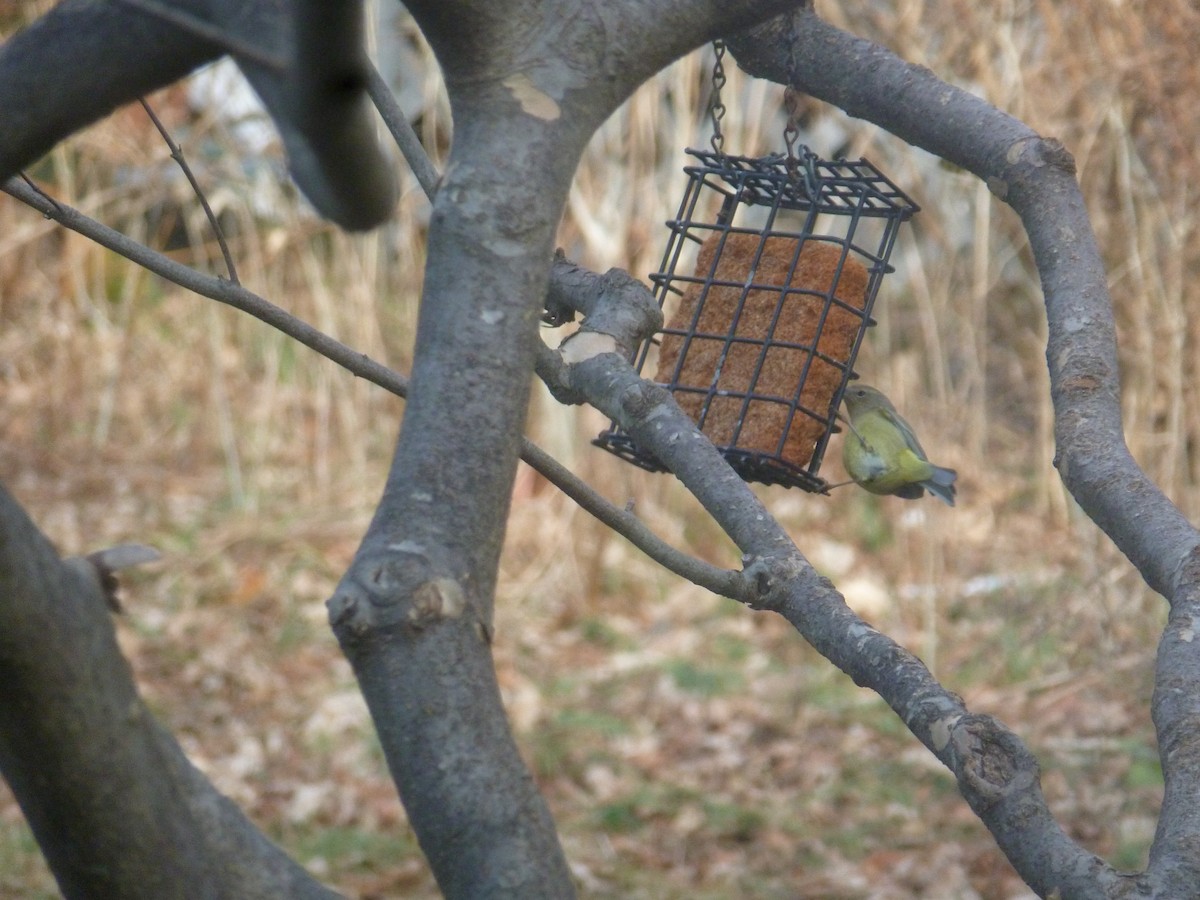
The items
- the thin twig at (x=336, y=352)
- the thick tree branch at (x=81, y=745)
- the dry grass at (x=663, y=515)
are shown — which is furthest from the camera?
the dry grass at (x=663, y=515)

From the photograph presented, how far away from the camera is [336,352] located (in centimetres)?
206

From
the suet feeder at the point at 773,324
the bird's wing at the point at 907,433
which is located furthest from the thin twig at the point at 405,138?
the bird's wing at the point at 907,433

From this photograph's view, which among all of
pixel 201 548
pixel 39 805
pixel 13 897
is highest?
pixel 201 548

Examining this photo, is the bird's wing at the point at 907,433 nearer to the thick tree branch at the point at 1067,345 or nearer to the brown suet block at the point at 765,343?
the brown suet block at the point at 765,343

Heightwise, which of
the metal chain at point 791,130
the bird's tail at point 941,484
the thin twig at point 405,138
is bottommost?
the thin twig at point 405,138

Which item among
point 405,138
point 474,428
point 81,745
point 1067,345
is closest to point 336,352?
point 405,138

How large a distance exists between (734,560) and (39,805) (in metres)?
6.60

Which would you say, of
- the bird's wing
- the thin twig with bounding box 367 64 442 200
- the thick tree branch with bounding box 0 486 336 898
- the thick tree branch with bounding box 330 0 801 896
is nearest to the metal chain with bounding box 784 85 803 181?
the bird's wing

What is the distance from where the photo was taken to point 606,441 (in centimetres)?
299

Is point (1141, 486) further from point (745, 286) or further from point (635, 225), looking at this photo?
point (635, 225)

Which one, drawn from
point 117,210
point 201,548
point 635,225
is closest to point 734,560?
point 635,225

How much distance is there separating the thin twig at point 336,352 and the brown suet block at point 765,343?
0.97 m

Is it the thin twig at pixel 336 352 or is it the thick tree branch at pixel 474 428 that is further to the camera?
the thin twig at pixel 336 352

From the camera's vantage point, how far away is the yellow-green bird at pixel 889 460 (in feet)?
11.1
